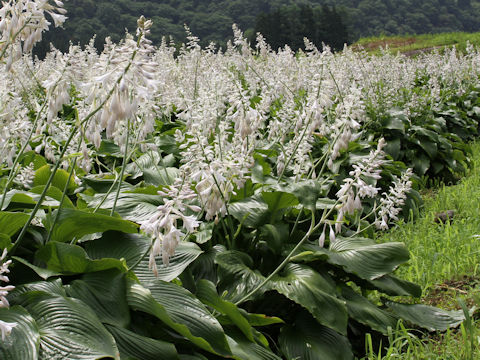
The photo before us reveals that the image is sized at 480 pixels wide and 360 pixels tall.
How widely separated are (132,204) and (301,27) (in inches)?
1387

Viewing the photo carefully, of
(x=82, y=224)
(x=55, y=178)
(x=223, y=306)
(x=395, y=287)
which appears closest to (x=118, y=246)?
(x=82, y=224)

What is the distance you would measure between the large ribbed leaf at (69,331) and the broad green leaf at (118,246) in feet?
1.80

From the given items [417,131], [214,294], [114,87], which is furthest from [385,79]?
[114,87]

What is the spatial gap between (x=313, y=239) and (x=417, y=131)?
4.27m

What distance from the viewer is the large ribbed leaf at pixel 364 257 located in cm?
329

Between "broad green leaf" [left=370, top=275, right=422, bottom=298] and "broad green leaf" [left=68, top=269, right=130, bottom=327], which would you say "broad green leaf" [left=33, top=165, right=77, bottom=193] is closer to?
"broad green leaf" [left=68, top=269, right=130, bottom=327]

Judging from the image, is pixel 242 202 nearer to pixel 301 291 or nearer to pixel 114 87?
pixel 301 291

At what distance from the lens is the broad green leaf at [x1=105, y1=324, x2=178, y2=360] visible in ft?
7.12

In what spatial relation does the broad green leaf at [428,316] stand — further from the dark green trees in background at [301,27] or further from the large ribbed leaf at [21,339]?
the dark green trees in background at [301,27]

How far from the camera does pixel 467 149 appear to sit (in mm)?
8375

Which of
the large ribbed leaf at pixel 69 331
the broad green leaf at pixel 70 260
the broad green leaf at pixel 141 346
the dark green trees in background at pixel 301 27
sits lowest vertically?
the broad green leaf at pixel 141 346

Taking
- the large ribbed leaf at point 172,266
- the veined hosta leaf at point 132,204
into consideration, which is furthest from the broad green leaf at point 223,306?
the veined hosta leaf at point 132,204

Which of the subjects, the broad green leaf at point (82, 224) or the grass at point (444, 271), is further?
the grass at point (444, 271)

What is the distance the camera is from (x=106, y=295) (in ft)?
7.67
